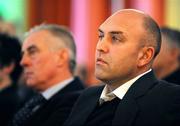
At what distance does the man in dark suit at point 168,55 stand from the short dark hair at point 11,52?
1060 millimetres

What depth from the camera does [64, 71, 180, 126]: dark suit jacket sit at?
241 centimetres

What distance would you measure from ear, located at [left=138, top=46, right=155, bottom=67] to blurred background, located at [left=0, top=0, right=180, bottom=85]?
4.30m

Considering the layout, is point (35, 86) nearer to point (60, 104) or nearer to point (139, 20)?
point (60, 104)

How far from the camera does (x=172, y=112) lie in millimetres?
2422

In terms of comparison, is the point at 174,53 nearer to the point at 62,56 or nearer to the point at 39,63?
the point at 62,56

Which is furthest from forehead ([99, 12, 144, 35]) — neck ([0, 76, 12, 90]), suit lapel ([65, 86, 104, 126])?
neck ([0, 76, 12, 90])

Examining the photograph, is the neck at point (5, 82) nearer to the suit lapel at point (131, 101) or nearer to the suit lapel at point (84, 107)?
the suit lapel at point (84, 107)

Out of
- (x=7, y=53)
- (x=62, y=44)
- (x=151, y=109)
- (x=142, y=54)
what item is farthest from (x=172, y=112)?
(x=7, y=53)

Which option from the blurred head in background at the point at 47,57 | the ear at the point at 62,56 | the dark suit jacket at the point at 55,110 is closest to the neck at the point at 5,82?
the blurred head in background at the point at 47,57

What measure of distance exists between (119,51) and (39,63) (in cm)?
112

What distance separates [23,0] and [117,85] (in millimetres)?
4968

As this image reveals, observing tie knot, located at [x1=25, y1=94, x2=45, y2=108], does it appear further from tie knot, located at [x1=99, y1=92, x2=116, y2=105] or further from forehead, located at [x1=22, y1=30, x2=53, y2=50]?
tie knot, located at [x1=99, y1=92, x2=116, y2=105]

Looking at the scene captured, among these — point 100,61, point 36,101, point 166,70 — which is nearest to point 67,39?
point 36,101

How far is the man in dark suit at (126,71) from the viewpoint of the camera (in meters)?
2.52
